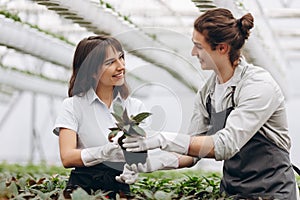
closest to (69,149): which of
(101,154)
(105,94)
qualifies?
(101,154)

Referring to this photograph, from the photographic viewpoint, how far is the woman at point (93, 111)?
3043 millimetres

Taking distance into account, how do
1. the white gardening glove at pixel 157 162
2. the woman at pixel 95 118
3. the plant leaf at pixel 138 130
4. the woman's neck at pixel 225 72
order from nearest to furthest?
the plant leaf at pixel 138 130 → the white gardening glove at pixel 157 162 → the woman at pixel 95 118 → the woman's neck at pixel 225 72

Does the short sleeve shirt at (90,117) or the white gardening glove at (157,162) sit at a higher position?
the short sleeve shirt at (90,117)

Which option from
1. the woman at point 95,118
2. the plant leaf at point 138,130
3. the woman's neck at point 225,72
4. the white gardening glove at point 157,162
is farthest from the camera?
the woman's neck at point 225,72

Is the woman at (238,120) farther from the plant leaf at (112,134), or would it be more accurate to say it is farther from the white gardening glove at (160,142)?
the plant leaf at (112,134)

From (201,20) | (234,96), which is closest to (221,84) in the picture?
(234,96)

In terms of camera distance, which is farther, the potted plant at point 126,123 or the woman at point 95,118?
the woman at point 95,118

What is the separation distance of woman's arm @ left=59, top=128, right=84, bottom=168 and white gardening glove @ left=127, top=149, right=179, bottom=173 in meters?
0.25

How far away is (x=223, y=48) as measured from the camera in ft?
10.1

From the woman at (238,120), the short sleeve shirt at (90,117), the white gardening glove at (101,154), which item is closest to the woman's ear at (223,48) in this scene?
the woman at (238,120)

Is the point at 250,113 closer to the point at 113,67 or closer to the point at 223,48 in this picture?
the point at 223,48

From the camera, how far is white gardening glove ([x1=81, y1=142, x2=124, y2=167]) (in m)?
2.87

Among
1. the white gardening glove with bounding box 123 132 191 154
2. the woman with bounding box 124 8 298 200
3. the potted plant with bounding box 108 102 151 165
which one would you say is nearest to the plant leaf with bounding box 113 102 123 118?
the potted plant with bounding box 108 102 151 165

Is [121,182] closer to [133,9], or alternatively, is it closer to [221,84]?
[221,84]
